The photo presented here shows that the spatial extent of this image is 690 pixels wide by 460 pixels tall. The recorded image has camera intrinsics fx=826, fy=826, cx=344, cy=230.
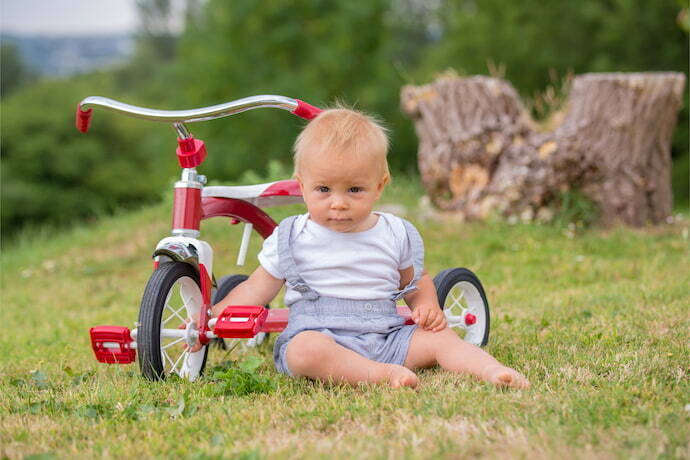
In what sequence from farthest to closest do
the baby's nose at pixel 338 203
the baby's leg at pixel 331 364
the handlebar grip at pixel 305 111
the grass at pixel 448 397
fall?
the handlebar grip at pixel 305 111
the baby's nose at pixel 338 203
the baby's leg at pixel 331 364
the grass at pixel 448 397

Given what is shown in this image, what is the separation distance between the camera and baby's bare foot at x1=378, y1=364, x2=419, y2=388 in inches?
112

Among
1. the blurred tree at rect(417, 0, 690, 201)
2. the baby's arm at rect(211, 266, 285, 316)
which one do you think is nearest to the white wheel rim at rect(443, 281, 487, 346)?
the baby's arm at rect(211, 266, 285, 316)

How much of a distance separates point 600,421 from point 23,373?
8.56 feet

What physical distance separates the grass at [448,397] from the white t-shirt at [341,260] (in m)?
0.39

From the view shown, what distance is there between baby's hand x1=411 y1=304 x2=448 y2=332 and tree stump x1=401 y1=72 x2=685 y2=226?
399cm

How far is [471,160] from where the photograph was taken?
7371 millimetres

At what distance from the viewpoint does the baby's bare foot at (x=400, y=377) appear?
112 inches

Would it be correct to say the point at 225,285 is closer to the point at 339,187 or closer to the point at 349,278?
the point at 349,278

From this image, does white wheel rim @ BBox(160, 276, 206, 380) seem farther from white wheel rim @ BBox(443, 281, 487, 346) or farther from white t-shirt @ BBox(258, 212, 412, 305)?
white wheel rim @ BBox(443, 281, 487, 346)

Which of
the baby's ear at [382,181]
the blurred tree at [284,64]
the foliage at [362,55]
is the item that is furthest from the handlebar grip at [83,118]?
the blurred tree at [284,64]

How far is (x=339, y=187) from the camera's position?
3.10m

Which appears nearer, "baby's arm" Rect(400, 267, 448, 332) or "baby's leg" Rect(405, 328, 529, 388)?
"baby's leg" Rect(405, 328, 529, 388)

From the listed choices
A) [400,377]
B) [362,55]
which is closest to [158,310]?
[400,377]

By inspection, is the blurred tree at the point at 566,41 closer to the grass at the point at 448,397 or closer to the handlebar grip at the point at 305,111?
the grass at the point at 448,397
